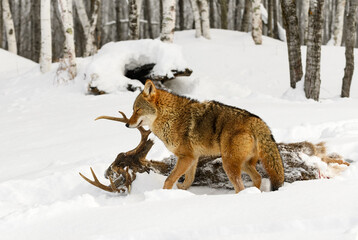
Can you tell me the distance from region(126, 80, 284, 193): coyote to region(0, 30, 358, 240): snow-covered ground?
0.43 m

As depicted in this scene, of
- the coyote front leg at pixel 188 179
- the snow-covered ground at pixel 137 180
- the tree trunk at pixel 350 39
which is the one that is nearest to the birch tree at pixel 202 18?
the snow-covered ground at pixel 137 180

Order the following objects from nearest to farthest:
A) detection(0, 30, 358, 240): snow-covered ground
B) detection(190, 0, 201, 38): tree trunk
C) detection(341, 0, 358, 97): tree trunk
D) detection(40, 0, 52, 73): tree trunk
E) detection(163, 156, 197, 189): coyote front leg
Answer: detection(0, 30, 358, 240): snow-covered ground < detection(163, 156, 197, 189): coyote front leg < detection(341, 0, 358, 97): tree trunk < detection(40, 0, 52, 73): tree trunk < detection(190, 0, 201, 38): tree trunk

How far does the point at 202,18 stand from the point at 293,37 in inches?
386

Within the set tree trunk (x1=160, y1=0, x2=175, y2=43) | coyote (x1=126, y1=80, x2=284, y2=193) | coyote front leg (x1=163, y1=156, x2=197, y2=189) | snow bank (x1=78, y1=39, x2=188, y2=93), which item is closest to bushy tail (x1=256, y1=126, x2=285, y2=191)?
coyote (x1=126, y1=80, x2=284, y2=193)

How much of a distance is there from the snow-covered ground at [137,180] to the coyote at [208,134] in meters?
0.43

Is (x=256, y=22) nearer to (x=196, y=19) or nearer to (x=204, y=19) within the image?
(x=204, y=19)

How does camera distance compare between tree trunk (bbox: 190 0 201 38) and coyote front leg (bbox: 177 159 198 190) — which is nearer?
coyote front leg (bbox: 177 159 198 190)

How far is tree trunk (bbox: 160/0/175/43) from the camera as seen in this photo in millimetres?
12922

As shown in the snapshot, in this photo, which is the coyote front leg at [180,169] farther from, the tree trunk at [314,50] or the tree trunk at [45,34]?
the tree trunk at [45,34]

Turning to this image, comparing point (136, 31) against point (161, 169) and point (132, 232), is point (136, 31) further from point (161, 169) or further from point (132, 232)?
point (132, 232)

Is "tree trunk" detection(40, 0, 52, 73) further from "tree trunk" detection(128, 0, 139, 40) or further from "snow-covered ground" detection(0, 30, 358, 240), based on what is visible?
"tree trunk" detection(128, 0, 139, 40)

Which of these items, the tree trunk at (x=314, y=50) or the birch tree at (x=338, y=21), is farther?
the birch tree at (x=338, y=21)

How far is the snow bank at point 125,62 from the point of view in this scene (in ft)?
36.7

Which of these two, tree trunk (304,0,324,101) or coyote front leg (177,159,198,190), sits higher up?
tree trunk (304,0,324,101)
